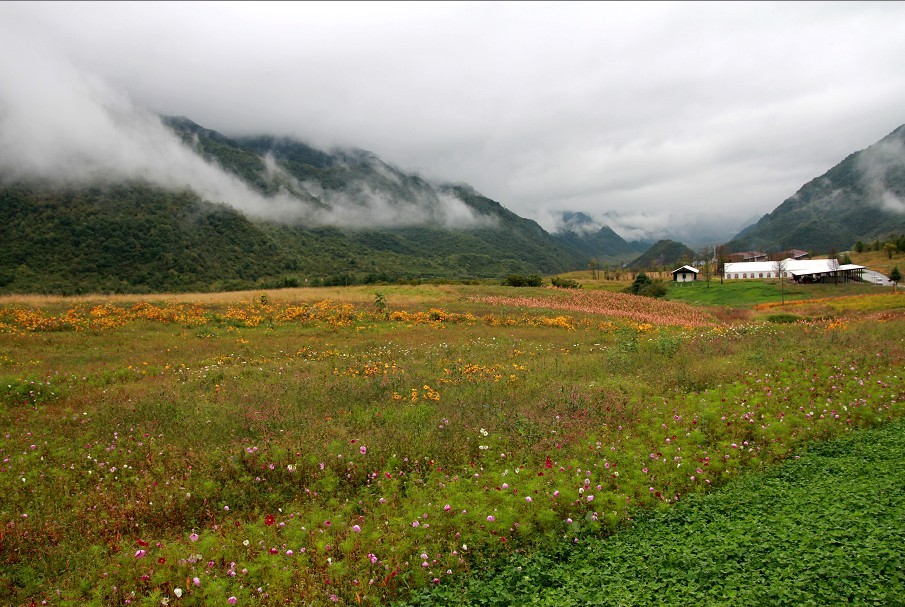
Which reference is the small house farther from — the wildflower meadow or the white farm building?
the wildflower meadow

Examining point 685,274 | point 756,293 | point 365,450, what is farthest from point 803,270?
point 365,450

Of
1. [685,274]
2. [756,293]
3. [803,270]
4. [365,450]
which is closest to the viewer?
[365,450]

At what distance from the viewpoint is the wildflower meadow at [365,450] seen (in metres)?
6.39

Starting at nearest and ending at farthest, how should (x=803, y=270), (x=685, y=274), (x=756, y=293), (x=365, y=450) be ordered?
1. (x=365, y=450)
2. (x=756, y=293)
3. (x=803, y=270)
4. (x=685, y=274)

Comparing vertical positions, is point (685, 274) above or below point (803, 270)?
below

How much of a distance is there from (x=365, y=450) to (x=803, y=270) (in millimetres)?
122882

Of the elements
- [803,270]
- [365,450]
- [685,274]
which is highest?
[803,270]

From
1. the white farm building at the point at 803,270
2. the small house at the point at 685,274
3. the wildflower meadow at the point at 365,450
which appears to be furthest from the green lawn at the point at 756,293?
the wildflower meadow at the point at 365,450

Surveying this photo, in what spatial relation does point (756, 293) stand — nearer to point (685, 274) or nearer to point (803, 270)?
point (685, 274)

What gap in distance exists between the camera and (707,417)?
10.4 metres

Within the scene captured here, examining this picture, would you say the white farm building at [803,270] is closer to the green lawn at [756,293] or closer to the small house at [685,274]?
the small house at [685,274]

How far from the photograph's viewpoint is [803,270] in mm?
104812

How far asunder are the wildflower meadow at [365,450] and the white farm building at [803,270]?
9171 cm

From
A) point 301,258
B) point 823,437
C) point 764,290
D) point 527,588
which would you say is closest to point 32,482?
point 527,588
